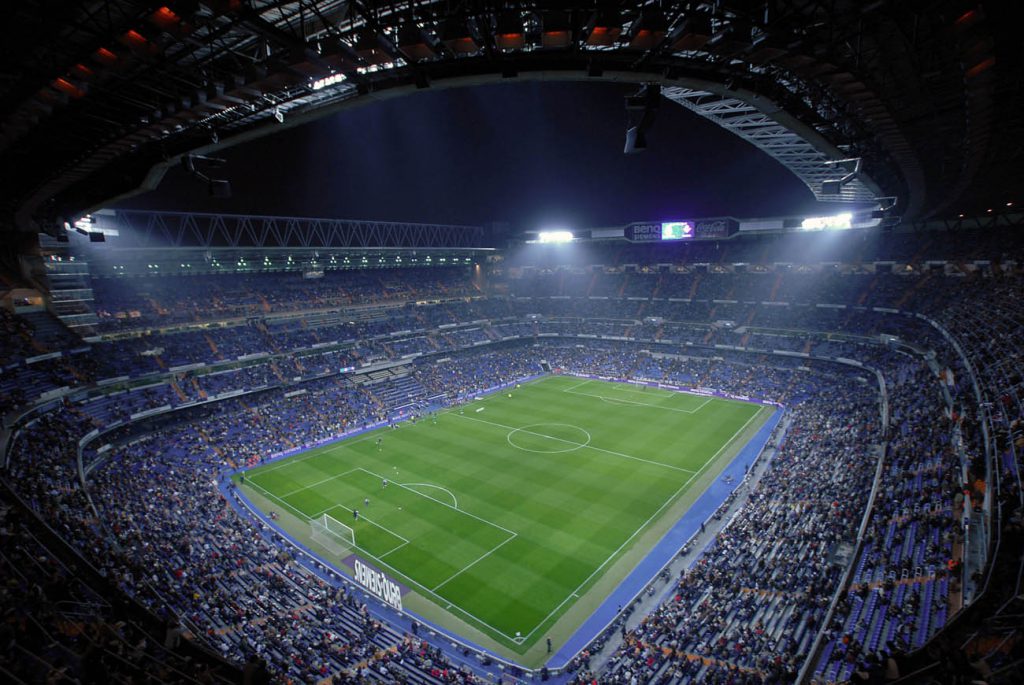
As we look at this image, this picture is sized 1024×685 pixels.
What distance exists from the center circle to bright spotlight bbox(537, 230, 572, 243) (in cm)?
3708

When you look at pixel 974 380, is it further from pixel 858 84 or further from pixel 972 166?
pixel 858 84

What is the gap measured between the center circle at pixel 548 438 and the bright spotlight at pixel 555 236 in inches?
1460

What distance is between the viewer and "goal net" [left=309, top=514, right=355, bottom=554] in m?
24.5

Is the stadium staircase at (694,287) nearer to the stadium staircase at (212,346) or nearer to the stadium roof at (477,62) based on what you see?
the stadium roof at (477,62)

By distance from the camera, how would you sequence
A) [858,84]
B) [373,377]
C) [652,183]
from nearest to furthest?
1. [858,84]
2. [652,183]
3. [373,377]

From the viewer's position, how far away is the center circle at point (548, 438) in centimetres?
3600

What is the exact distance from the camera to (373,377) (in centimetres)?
4969

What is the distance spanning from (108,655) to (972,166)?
1059 inches

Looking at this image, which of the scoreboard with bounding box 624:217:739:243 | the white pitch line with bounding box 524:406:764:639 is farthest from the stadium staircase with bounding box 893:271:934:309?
the white pitch line with bounding box 524:406:764:639

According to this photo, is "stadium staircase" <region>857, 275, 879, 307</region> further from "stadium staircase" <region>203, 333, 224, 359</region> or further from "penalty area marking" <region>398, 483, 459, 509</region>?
"stadium staircase" <region>203, 333, 224, 359</region>

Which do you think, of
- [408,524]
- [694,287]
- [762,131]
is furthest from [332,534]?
[694,287]

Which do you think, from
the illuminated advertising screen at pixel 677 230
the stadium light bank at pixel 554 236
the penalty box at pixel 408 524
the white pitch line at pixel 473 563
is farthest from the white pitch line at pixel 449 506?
the stadium light bank at pixel 554 236

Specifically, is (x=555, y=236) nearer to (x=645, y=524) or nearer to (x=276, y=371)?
(x=276, y=371)

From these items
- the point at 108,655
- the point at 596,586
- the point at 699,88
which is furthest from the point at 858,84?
the point at 596,586
